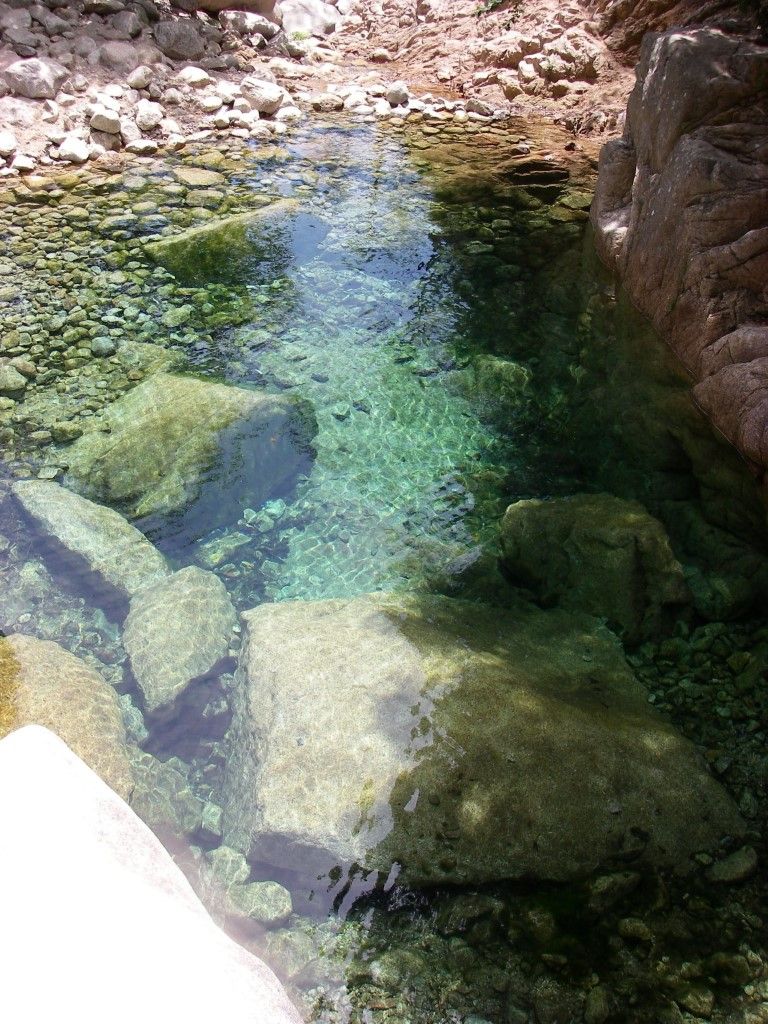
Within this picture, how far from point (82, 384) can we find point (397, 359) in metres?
2.71

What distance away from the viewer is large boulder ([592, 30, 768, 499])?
5.24 m

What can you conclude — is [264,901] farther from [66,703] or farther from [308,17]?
[308,17]

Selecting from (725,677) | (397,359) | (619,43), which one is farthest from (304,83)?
(725,677)

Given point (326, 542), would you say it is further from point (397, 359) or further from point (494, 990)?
point (494, 990)

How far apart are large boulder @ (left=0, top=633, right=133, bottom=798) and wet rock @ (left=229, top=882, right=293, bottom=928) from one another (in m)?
0.72

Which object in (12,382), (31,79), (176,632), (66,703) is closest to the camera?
(66,703)

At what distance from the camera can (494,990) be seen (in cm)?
266

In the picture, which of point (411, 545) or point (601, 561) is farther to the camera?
point (411, 545)

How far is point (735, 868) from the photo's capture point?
9.80 ft

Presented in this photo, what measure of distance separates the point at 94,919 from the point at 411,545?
10.6 ft

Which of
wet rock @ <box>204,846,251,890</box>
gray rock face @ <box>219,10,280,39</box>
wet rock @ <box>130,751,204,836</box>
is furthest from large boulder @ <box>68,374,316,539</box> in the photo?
gray rock face @ <box>219,10,280,39</box>

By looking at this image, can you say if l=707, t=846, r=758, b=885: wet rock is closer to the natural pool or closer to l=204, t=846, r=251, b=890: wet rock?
the natural pool

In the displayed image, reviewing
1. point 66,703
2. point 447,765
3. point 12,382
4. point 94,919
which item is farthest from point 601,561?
point 12,382

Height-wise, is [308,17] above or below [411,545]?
above
